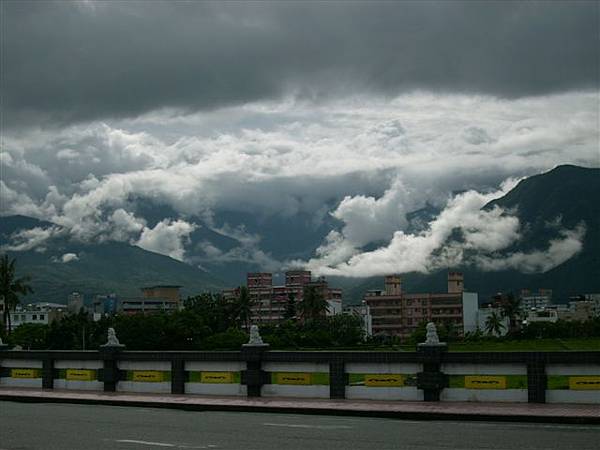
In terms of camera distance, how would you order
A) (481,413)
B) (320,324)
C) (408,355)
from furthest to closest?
(320,324)
(408,355)
(481,413)

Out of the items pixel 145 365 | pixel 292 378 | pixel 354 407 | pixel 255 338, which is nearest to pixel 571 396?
pixel 354 407

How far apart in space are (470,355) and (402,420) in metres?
3.44

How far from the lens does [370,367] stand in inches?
969

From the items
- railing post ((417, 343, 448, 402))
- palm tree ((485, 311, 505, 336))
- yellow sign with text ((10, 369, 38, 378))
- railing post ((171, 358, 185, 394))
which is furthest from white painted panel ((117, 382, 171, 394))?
palm tree ((485, 311, 505, 336))

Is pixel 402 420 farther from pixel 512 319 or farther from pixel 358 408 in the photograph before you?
pixel 512 319

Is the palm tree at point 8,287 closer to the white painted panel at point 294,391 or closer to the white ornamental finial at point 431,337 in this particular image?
the white painted panel at point 294,391

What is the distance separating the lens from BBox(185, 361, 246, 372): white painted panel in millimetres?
27031

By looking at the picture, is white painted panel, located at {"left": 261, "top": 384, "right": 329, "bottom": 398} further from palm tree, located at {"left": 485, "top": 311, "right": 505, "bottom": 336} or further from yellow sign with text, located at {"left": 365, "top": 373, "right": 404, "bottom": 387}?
palm tree, located at {"left": 485, "top": 311, "right": 505, "bottom": 336}

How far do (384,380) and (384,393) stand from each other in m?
0.35

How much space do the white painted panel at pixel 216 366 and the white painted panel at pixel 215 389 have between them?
463 mm

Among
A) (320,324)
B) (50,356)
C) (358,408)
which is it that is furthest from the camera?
(320,324)

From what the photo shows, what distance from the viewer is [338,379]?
25047 mm

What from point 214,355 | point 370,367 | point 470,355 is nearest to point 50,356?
point 214,355

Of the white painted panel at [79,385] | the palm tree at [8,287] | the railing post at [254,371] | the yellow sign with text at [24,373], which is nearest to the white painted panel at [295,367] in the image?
the railing post at [254,371]
